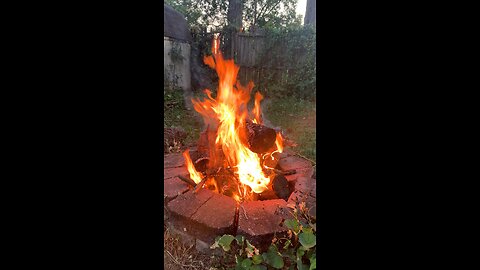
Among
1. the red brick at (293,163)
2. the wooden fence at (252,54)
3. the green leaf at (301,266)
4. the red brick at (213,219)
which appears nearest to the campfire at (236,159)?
the red brick at (293,163)

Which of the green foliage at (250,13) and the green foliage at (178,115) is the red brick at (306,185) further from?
the green foliage at (250,13)

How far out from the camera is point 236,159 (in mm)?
2988

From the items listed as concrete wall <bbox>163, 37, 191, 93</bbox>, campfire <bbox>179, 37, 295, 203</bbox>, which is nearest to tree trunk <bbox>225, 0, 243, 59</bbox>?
concrete wall <bbox>163, 37, 191, 93</bbox>

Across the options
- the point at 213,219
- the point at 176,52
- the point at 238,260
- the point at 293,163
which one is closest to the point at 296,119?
the point at 176,52

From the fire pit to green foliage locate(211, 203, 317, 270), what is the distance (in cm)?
7

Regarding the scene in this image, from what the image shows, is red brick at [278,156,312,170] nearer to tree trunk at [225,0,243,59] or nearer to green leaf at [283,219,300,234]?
green leaf at [283,219,300,234]

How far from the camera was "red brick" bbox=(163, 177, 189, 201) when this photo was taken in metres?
2.58

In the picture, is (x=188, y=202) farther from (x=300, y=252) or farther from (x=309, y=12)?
(x=309, y=12)

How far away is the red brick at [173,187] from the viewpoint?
258cm

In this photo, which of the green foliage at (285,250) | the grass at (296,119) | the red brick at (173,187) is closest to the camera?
the green foliage at (285,250)

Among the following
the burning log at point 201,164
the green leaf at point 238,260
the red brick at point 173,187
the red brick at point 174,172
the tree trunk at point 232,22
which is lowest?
the green leaf at point 238,260

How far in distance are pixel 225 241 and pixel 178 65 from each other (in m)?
7.30

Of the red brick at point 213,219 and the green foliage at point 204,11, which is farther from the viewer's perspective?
the green foliage at point 204,11
